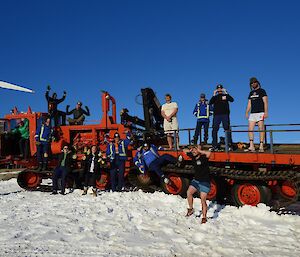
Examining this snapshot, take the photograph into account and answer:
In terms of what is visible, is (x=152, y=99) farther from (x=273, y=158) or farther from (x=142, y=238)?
(x=142, y=238)

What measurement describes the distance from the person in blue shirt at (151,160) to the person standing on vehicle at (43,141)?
3.52 m

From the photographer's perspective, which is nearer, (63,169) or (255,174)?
(255,174)

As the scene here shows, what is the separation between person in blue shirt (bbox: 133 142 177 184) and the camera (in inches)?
455

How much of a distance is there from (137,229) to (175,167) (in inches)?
172

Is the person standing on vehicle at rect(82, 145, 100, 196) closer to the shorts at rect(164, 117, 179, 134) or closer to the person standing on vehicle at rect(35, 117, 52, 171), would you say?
the person standing on vehicle at rect(35, 117, 52, 171)

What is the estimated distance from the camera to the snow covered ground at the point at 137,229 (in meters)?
5.87

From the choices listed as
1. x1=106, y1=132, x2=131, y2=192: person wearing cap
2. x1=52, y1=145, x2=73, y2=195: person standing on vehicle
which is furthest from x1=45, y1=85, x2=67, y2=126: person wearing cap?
x1=106, y1=132, x2=131, y2=192: person wearing cap

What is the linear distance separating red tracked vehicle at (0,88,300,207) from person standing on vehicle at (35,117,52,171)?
17.1 inches

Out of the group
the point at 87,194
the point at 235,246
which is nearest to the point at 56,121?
the point at 87,194

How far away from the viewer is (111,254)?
5.54m

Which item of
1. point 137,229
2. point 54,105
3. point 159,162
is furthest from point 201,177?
point 54,105

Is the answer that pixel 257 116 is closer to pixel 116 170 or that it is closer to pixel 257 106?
pixel 257 106

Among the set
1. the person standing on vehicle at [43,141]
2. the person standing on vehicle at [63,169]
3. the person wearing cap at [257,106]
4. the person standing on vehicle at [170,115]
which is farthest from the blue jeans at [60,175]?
the person wearing cap at [257,106]

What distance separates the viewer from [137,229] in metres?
7.29
